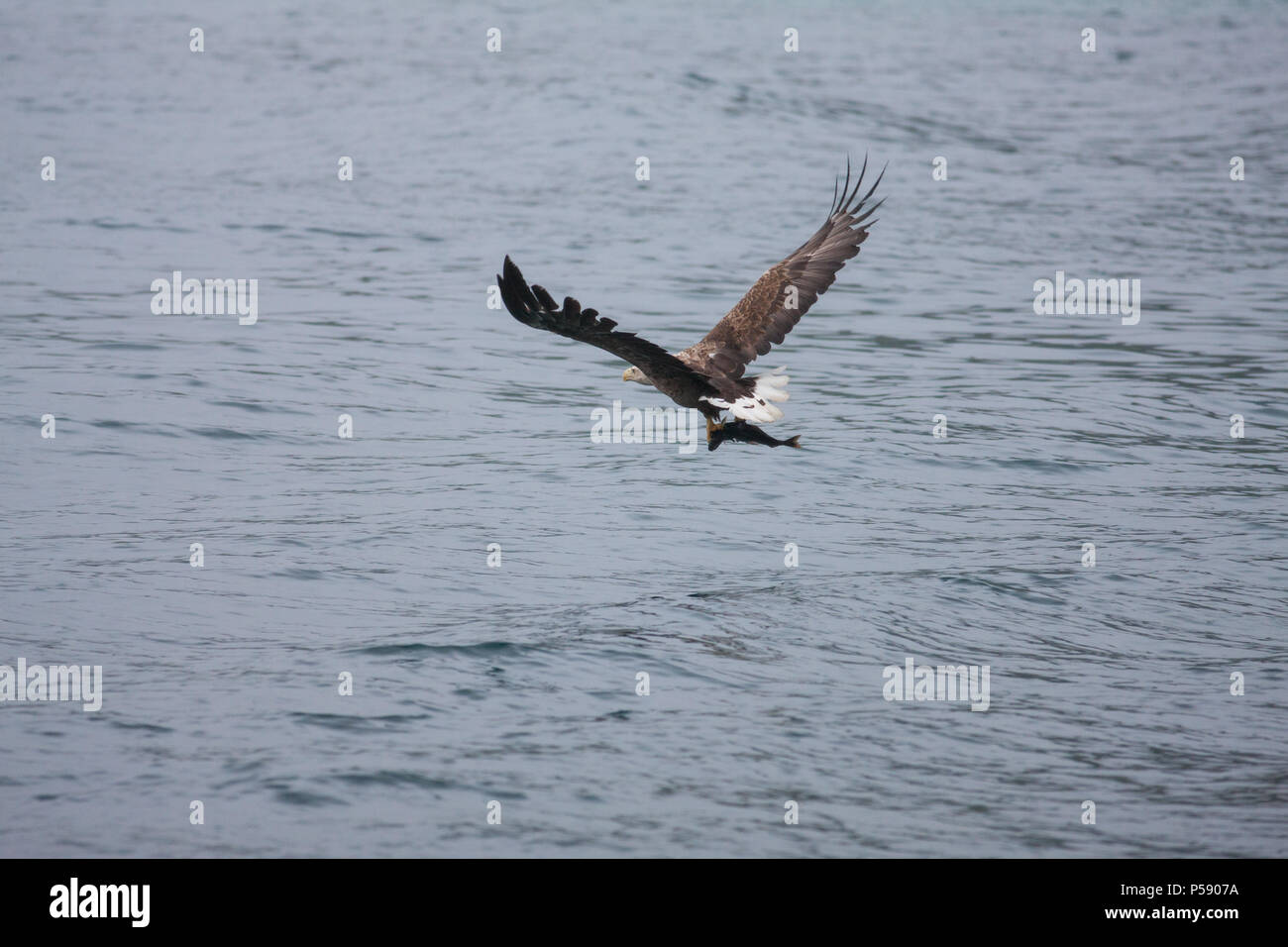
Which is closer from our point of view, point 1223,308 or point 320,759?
point 320,759

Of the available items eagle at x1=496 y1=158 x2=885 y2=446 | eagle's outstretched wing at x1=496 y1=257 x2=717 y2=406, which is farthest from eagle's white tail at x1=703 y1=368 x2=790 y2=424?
eagle's outstretched wing at x1=496 y1=257 x2=717 y2=406

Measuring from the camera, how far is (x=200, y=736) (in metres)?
8.56

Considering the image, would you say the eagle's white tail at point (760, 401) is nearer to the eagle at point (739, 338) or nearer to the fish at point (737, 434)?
the eagle at point (739, 338)

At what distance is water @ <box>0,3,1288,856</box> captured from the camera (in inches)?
326

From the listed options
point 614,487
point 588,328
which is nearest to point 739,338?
point 588,328

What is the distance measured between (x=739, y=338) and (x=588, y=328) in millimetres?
2333

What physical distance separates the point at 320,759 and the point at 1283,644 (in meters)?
6.08

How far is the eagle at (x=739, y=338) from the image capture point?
874cm

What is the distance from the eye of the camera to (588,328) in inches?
338

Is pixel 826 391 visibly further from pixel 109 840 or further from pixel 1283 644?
pixel 109 840

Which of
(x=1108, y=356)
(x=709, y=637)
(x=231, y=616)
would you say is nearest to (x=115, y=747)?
(x=231, y=616)

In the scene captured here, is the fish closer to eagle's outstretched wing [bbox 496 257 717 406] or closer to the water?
eagle's outstretched wing [bbox 496 257 717 406]

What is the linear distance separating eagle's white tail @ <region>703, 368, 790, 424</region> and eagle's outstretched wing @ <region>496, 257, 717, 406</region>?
20 centimetres

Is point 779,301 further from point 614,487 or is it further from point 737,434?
point 614,487
